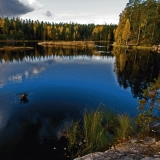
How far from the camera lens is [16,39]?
385 ft

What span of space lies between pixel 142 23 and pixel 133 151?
68738mm

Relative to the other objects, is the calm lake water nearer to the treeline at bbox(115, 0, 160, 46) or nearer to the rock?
the rock

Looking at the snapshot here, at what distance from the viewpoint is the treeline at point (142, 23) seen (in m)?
58.6

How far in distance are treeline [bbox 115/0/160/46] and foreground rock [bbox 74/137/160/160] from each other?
194ft

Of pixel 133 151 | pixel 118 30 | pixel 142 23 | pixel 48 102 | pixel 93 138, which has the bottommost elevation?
pixel 48 102

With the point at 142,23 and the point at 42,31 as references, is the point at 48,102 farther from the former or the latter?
the point at 42,31

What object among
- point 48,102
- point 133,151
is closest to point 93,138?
point 133,151

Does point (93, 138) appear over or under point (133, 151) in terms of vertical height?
under

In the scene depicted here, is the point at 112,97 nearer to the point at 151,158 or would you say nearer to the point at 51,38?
the point at 151,158

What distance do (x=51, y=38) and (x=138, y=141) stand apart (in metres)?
134

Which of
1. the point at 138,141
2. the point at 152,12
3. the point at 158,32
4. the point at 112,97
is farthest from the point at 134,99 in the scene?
the point at 152,12

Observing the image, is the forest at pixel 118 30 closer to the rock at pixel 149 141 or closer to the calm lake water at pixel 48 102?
the calm lake water at pixel 48 102

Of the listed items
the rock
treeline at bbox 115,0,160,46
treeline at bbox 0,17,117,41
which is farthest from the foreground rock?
treeline at bbox 0,17,117,41

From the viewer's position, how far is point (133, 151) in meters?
6.59
